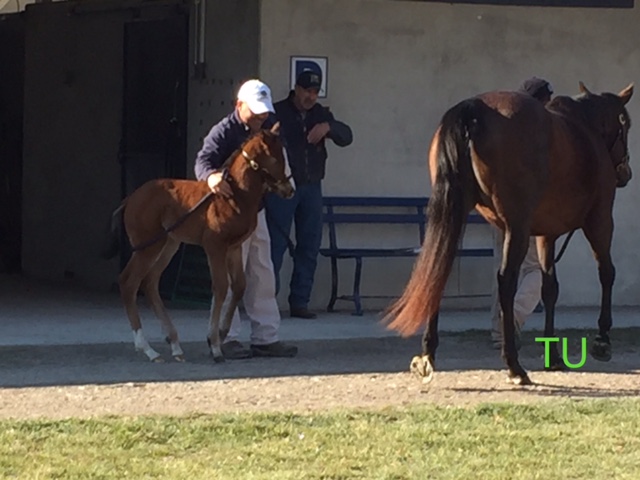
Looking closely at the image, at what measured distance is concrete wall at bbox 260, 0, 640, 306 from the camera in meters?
12.5

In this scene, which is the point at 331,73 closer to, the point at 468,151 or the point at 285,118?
the point at 285,118

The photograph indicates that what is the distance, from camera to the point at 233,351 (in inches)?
390

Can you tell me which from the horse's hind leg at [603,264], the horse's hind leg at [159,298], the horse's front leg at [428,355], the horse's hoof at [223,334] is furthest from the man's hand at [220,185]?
the horse's hind leg at [603,264]

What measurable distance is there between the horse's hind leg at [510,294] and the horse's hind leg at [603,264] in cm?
75

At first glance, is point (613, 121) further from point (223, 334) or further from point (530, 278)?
point (223, 334)

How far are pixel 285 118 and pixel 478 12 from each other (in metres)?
2.36

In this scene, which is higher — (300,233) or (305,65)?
(305,65)

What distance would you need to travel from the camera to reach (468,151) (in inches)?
341

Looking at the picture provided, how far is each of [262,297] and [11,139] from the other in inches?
285

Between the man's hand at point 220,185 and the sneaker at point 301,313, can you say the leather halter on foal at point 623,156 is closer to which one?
the man's hand at point 220,185

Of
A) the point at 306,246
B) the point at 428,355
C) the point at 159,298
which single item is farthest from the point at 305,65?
the point at 428,355

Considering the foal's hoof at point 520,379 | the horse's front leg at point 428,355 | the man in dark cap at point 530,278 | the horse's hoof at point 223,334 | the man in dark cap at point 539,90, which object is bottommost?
the foal's hoof at point 520,379

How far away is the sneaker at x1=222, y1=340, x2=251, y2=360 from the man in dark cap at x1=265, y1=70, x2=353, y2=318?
4.67 ft

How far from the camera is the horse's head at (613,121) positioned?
9547 millimetres
